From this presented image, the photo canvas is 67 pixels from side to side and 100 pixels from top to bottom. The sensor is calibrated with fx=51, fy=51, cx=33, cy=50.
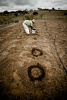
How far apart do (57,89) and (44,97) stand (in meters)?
0.46

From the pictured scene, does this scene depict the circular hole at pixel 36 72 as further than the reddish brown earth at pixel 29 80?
Yes

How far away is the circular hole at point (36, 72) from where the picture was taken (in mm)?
1776

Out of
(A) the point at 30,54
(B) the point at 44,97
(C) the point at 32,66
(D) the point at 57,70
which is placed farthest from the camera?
(A) the point at 30,54

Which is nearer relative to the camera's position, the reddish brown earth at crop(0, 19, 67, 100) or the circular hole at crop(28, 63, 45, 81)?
the reddish brown earth at crop(0, 19, 67, 100)

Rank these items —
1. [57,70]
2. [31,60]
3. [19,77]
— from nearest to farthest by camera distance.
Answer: [19,77] → [57,70] → [31,60]

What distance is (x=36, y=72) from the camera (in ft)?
6.33

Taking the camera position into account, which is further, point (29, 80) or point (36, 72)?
point (36, 72)

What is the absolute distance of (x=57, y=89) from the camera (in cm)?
153

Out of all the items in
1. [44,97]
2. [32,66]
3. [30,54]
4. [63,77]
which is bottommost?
[44,97]

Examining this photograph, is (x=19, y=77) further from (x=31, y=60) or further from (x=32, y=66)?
(x=31, y=60)

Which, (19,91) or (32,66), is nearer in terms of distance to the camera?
(19,91)

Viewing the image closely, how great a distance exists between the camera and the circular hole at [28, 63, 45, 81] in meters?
1.78

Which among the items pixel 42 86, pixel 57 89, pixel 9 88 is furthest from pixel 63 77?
pixel 9 88

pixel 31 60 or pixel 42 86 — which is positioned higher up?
pixel 31 60
